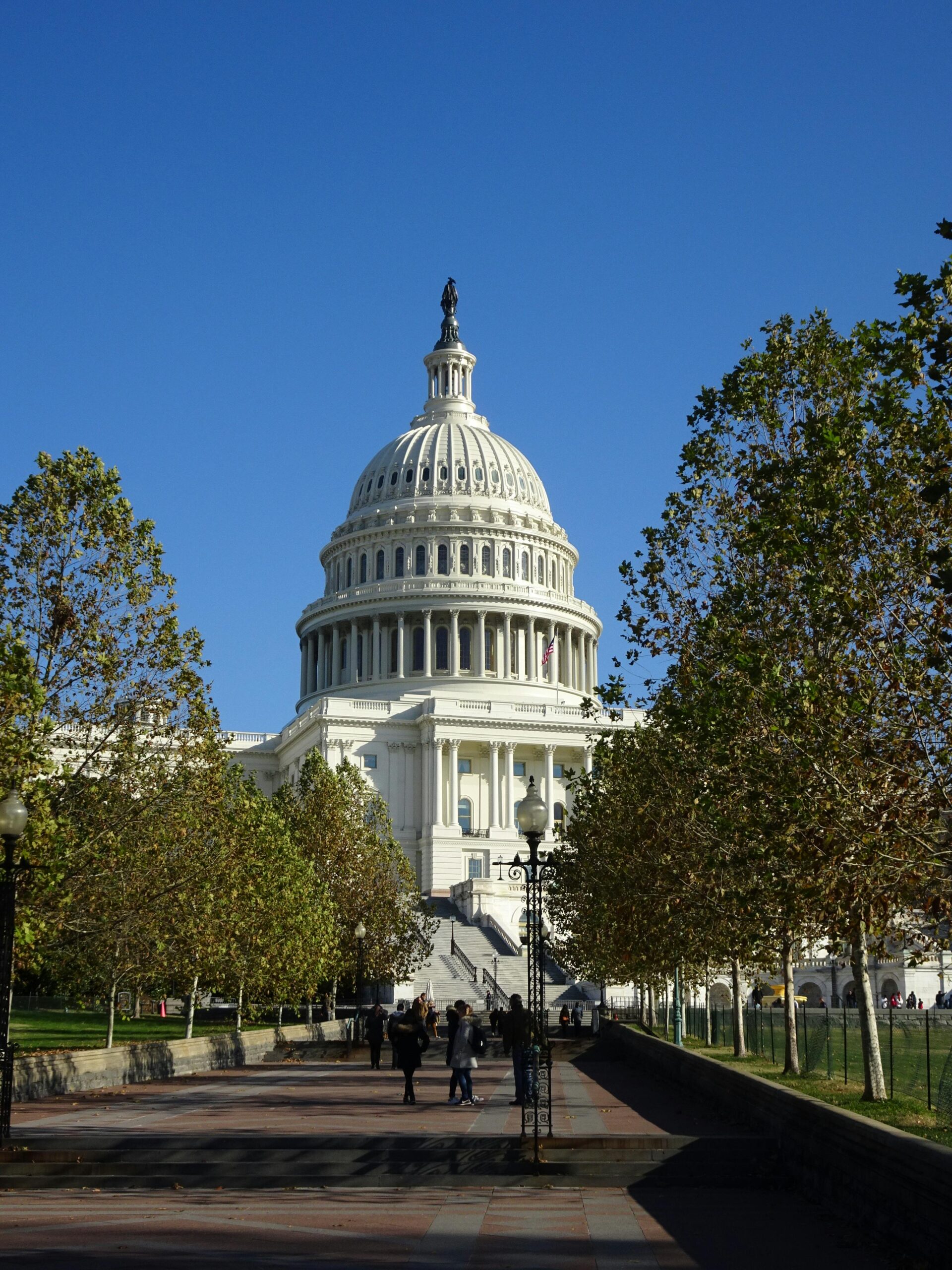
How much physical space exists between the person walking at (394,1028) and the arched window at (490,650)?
62659mm

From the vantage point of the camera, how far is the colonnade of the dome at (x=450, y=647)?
131 meters

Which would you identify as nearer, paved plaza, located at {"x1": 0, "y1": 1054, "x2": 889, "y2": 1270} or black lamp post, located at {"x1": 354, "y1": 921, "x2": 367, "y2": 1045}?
paved plaza, located at {"x1": 0, "y1": 1054, "x2": 889, "y2": 1270}

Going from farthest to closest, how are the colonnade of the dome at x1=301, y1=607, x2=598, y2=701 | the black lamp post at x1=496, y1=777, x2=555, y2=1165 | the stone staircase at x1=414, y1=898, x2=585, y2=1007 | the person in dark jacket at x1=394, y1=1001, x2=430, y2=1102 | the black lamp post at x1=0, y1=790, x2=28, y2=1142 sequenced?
the colonnade of the dome at x1=301, y1=607, x2=598, y2=701
the stone staircase at x1=414, y1=898, x2=585, y2=1007
the person in dark jacket at x1=394, y1=1001, x2=430, y2=1102
the black lamp post at x1=496, y1=777, x2=555, y2=1165
the black lamp post at x1=0, y1=790, x2=28, y2=1142

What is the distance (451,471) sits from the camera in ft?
463

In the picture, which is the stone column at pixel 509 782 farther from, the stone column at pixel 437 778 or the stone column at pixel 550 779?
the stone column at pixel 437 778

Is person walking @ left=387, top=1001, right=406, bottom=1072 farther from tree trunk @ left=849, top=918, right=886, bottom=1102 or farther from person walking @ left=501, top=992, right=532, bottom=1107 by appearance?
tree trunk @ left=849, top=918, right=886, bottom=1102

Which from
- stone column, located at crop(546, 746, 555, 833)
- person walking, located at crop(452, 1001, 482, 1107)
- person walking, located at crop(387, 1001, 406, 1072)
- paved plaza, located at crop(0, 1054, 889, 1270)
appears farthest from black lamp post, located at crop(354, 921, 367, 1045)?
stone column, located at crop(546, 746, 555, 833)

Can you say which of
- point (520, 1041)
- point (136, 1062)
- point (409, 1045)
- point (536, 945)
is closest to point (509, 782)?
point (136, 1062)

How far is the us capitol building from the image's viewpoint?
382ft

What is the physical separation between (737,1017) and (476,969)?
1582 inches

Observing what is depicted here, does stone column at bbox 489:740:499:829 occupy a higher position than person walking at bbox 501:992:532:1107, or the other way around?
stone column at bbox 489:740:499:829

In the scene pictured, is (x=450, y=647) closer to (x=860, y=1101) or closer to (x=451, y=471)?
(x=451, y=471)

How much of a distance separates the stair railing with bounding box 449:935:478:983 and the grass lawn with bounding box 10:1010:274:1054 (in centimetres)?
1110

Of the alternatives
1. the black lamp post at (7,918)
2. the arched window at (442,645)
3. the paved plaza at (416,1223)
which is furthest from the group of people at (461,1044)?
the arched window at (442,645)
